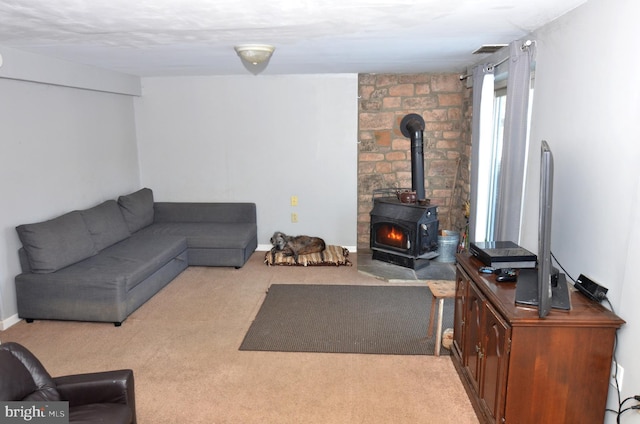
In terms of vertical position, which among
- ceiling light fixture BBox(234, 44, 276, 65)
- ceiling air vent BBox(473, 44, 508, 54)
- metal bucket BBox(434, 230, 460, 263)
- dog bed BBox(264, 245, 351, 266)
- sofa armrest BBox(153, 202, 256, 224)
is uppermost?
ceiling air vent BBox(473, 44, 508, 54)

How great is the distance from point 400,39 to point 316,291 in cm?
245

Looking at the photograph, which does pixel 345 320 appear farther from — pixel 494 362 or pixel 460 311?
pixel 494 362

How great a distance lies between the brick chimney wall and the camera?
5559 millimetres

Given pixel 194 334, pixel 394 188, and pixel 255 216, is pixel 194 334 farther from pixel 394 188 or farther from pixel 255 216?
pixel 394 188

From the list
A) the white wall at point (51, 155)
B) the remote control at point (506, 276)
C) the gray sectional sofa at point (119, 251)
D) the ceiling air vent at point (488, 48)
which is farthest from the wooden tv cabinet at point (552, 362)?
the white wall at point (51, 155)

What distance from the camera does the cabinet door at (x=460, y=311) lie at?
113 inches

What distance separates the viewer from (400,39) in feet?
11.0

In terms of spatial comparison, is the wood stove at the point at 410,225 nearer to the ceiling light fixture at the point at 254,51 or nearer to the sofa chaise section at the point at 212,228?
the sofa chaise section at the point at 212,228

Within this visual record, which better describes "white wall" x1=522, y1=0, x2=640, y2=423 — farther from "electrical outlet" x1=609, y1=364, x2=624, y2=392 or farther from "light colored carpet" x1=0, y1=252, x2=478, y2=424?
"light colored carpet" x1=0, y1=252, x2=478, y2=424

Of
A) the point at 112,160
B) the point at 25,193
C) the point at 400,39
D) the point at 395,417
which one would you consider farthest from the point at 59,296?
the point at 400,39

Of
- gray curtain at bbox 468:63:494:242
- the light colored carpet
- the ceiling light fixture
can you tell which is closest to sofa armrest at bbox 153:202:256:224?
Result: the light colored carpet

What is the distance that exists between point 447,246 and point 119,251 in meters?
3.51

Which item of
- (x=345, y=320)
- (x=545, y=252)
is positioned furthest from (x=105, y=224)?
(x=545, y=252)

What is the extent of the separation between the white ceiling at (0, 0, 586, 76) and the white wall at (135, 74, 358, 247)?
1252mm
